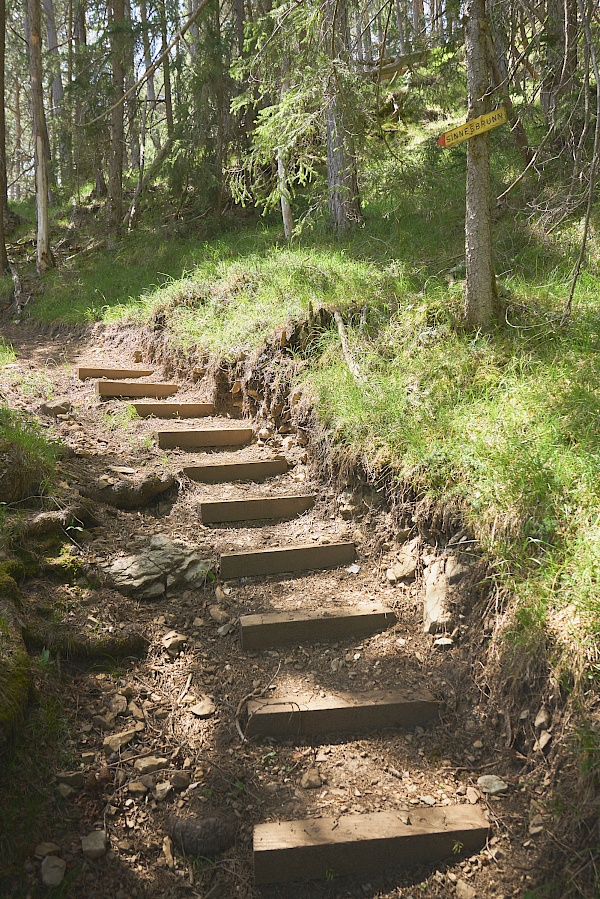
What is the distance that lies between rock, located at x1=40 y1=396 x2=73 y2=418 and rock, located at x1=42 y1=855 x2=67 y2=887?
156 inches

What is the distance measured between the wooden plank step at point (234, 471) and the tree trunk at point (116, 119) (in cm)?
918

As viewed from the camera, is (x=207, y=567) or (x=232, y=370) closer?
(x=207, y=567)

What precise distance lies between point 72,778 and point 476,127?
15.7ft

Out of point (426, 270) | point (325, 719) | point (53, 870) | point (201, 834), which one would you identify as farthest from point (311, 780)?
point (426, 270)

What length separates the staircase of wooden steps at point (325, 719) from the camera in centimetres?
269

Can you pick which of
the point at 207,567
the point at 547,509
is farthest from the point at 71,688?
the point at 547,509

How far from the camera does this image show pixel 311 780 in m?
3.04

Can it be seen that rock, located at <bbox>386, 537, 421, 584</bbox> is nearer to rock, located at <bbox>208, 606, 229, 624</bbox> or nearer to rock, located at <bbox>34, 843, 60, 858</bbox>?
rock, located at <bbox>208, 606, 229, 624</bbox>

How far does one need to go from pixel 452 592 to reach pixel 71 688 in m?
2.17

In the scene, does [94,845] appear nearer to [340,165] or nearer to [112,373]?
[112,373]

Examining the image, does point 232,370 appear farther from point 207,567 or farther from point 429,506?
point 429,506

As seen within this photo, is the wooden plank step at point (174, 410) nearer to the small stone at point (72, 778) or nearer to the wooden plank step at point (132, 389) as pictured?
the wooden plank step at point (132, 389)

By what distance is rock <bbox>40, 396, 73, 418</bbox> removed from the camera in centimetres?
570

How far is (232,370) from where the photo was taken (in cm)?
666
